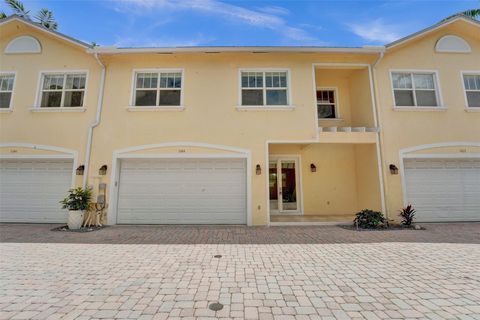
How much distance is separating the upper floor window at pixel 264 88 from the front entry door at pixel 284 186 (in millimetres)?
3005

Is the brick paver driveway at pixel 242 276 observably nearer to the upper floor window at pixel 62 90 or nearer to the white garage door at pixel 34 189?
the white garage door at pixel 34 189

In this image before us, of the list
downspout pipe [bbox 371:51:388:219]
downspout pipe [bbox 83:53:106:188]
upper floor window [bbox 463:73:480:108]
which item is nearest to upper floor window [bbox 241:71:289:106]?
downspout pipe [bbox 371:51:388:219]

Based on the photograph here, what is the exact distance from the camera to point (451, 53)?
32.7ft

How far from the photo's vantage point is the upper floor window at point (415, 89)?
9.70 metres

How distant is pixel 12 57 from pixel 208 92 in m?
8.65

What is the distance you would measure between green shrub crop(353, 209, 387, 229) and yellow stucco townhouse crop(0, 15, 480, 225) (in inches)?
32.6

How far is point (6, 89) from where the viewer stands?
9859 mm

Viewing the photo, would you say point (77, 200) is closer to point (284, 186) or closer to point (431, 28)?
point (284, 186)

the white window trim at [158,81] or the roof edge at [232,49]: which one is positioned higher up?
the roof edge at [232,49]

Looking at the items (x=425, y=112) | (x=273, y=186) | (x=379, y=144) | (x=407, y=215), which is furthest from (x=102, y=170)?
(x=425, y=112)

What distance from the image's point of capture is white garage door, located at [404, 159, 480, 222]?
9227 mm

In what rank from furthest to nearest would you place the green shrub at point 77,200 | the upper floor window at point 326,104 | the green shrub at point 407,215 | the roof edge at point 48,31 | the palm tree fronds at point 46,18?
the palm tree fronds at point 46,18, the upper floor window at point 326,104, the roof edge at point 48,31, the green shrub at point 407,215, the green shrub at point 77,200

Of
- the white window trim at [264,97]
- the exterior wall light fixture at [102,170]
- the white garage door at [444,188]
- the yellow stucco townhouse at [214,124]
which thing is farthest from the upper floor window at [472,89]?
the exterior wall light fixture at [102,170]

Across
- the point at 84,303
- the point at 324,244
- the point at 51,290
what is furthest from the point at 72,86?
the point at 324,244
